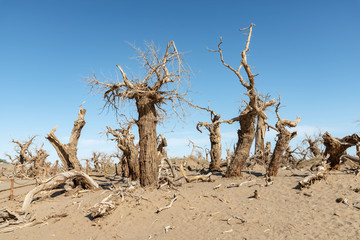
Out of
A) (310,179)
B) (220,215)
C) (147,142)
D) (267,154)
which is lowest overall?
(220,215)

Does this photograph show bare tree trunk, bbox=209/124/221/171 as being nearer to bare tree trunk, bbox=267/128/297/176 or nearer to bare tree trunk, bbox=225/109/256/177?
bare tree trunk, bbox=225/109/256/177

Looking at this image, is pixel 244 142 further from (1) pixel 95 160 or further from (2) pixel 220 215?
(1) pixel 95 160

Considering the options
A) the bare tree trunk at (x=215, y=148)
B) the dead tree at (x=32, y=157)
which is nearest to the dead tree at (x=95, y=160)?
the dead tree at (x=32, y=157)

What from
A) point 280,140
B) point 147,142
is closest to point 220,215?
point 147,142

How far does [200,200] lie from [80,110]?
961 centimetres

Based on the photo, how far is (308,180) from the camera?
9.97m

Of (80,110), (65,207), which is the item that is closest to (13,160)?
(80,110)

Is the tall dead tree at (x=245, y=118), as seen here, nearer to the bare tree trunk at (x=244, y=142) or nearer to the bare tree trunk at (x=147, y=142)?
the bare tree trunk at (x=244, y=142)

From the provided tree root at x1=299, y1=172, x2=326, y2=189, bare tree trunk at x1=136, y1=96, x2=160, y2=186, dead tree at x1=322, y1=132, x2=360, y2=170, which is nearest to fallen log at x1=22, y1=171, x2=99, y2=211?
bare tree trunk at x1=136, y1=96, x2=160, y2=186

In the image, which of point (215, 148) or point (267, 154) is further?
point (267, 154)

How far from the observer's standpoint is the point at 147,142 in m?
11.7

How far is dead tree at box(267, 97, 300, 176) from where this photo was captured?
40.9 ft

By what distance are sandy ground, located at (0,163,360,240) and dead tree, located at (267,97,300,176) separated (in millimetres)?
1387

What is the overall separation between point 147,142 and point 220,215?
4.59m
